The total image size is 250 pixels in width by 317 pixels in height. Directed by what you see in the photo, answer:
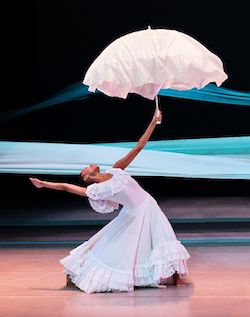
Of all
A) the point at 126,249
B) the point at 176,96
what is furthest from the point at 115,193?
the point at 176,96

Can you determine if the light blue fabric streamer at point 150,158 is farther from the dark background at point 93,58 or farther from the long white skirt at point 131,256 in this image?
the long white skirt at point 131,256

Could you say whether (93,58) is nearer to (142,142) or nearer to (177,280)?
(142,142)

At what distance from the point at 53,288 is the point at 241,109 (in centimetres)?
310

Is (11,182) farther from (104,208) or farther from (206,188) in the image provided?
(104,208)

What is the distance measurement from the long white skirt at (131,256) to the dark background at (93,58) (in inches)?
104

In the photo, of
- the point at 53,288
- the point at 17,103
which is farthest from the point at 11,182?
the point at 53,288

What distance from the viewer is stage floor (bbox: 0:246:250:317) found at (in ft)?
12.8

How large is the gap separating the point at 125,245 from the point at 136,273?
0.16 m

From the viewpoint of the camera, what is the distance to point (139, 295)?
4.25 metres

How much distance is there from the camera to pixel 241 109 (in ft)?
22.9

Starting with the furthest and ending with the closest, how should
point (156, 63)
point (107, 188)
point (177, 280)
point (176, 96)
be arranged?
point (176, 96), point (177, 280), point (107, 188), point (156, 63)

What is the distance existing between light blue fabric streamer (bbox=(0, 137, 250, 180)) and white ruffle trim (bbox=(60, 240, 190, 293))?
2317 millimetres

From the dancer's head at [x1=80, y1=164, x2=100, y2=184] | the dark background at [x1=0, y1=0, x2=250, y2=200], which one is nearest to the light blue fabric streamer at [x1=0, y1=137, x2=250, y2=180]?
the dark background at [x1=0, y1=0, x2=250, y2=200]

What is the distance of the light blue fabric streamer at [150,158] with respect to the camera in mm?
6730
